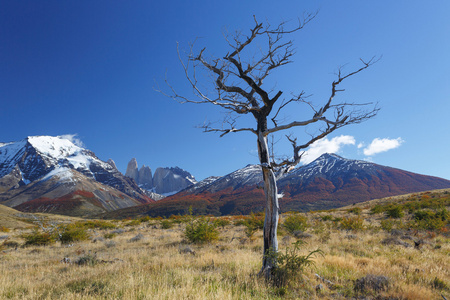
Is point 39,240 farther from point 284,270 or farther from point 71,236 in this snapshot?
point 284,270

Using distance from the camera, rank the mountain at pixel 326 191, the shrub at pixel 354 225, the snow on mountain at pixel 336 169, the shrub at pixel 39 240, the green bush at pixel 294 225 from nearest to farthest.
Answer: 1. the shrub at pixel 39 240
2. the shrub at pixel 354 225
3. the green bush at pixel 294 225
4. the mountain at pixel 326 191
5. the snow on mountain at pixel 336 169

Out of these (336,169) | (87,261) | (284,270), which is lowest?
(87,261)

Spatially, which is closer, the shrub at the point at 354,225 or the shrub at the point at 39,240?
the shrub at the point at 39,240

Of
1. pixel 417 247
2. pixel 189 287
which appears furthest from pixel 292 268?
pixel 417 247

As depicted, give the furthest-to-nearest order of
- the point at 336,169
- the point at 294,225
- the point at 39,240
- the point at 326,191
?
the point at 336,169 → the point at 326,191 → the point at 294,225 → the point at 39,240

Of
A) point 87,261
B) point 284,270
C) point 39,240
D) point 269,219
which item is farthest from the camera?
point 39,240

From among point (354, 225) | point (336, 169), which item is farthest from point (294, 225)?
point (336, 169)

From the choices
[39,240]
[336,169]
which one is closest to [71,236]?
[39,240]

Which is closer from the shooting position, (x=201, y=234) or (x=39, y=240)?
(x=201, y=234)

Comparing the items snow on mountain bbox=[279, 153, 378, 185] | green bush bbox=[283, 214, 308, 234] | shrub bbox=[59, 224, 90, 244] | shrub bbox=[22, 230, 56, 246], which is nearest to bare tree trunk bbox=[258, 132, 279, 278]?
green bush bbox=[283, 214, 308, 234]

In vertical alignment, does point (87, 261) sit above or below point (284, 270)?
below

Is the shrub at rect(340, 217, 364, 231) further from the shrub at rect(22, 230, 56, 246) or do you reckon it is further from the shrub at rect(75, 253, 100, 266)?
the shrub at rect(22, 230, 56, 246)

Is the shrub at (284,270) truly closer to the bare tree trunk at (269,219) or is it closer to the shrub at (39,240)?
the bare tree trunk at (269,219)

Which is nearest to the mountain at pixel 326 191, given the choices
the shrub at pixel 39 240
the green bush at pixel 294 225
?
the green bush at pixel 294 225
